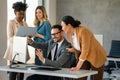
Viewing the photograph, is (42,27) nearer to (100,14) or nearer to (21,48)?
(21,48)

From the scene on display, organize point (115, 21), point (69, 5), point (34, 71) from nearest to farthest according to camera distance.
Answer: point (34, 71) → point (115, 21) → point (69, 5)

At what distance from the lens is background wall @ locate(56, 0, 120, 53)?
22.6 feet

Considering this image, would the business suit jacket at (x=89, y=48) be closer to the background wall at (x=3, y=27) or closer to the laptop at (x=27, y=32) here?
the laptop at (x=27, y=32)

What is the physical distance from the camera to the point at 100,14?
7.05 meters

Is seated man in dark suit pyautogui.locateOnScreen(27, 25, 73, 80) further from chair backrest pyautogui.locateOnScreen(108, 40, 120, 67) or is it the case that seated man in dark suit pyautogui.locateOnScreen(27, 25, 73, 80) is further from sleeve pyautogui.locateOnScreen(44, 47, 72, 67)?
chair backrest pyautogui.locateOnScreen(108, 40, 120, 67)

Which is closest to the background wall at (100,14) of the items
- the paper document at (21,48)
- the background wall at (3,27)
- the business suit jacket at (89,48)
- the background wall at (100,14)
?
the background wall at (100,14)

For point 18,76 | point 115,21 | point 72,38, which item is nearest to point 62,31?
point 72,38

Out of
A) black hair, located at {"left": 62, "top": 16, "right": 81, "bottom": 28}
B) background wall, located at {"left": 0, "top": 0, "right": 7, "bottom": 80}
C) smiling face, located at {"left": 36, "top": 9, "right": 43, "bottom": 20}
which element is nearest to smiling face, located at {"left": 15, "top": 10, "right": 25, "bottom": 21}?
smiling face, located at {"left": 36, "top": 9, "right": 43, "bottom": 20}

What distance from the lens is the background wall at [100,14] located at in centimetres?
689

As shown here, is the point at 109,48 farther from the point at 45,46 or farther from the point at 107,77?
the point at 45,46

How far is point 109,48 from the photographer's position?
23.1 ft

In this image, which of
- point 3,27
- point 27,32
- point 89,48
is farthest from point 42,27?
point 89,48

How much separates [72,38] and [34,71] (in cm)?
62

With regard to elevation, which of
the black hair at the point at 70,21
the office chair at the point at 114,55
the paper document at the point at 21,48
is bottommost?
the office chair at the point at 114,55
